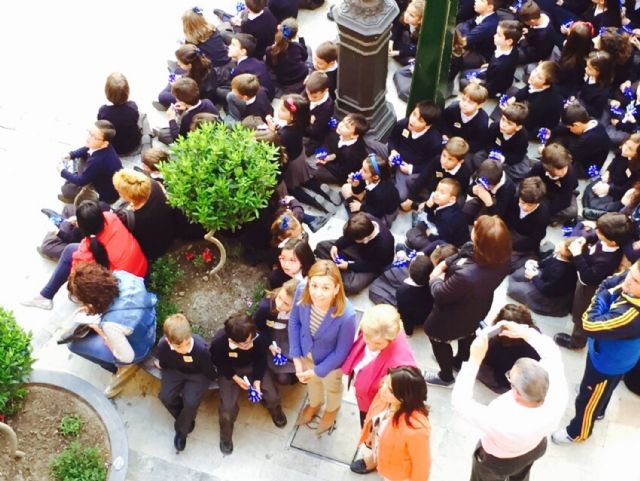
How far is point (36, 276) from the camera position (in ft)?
21.8

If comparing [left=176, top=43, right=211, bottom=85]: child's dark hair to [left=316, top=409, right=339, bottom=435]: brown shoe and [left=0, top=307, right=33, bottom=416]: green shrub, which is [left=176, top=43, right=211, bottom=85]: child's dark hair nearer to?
[left=0, top=307, right=33, bottom=416]: green shrub

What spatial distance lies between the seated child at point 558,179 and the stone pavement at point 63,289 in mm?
925

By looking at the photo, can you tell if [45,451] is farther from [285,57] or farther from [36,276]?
[285,57]

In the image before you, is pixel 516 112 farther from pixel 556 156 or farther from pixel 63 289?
pixel 63 289

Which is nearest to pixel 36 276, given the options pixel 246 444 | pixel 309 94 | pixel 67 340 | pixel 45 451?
pixel 67 340

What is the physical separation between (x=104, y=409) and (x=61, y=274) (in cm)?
121

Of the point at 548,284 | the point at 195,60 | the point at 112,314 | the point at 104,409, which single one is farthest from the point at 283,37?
the point at 104,409

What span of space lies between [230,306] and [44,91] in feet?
13.5

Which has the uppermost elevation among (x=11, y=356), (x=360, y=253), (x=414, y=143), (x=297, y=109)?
(x=297, y=109)

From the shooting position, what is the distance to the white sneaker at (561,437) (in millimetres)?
5480

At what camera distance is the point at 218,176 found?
5203mm

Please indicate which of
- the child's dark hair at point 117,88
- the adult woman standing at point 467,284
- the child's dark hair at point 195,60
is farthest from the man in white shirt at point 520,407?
the child's dark hair at point 195,60

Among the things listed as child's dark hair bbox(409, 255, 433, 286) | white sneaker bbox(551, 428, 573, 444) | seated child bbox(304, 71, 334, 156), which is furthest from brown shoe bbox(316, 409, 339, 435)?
seated child bbox(304, 71, 334, 156)

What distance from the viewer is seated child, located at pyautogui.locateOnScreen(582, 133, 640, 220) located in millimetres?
6383
